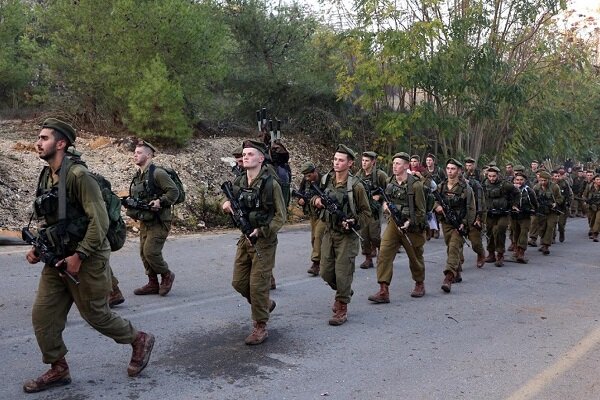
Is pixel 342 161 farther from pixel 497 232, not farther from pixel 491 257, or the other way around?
pixel 491 257

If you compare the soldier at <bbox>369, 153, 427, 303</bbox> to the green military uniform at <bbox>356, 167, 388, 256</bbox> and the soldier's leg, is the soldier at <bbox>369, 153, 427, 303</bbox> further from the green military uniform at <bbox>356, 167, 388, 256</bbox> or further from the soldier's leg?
the soldier's leg

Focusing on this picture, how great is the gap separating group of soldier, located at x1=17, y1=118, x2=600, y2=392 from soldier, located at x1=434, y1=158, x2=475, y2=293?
0.6 inches

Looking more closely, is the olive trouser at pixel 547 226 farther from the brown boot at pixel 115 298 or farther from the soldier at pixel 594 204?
the brown boot at pixel 115 298

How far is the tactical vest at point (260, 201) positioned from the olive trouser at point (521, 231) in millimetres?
7194

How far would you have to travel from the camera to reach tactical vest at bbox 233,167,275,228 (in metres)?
5.66

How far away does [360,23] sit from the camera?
19141mm

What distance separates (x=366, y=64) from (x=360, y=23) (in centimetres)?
164

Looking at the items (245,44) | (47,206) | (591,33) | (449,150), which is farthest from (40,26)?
(591,33)

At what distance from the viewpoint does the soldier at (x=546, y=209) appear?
42.5ft

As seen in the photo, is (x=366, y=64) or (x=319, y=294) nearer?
(x=319, y=294)

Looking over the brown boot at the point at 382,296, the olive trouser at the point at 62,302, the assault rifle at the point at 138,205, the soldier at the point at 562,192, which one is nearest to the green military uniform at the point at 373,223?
the brown boot at the point at 382,296

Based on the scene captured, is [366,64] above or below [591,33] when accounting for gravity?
below

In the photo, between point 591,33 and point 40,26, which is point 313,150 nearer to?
point 40,26

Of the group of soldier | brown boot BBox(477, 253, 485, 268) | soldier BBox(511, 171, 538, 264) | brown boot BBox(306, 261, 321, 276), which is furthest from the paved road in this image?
soldier BBox(511, 171, 538, 264)
